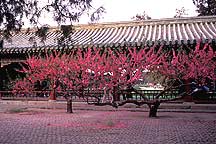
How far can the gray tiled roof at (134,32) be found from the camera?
57.4ft

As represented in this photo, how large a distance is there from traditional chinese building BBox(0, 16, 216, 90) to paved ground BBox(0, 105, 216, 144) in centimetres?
381

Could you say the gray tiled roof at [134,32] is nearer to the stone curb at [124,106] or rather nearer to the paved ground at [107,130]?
the stone curb at [124,106]

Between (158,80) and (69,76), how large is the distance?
13.7 ft

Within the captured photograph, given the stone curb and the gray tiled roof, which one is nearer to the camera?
the stone curb

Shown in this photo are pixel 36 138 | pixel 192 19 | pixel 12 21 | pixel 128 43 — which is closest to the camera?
pixel 12 21

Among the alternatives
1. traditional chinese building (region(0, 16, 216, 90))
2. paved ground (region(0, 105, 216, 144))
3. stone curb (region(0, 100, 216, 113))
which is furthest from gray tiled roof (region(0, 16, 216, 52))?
paved ground (region(0, 105, 216, 144))

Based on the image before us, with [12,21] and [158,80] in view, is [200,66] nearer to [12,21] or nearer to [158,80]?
[158,80]

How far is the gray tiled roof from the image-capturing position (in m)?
17.5

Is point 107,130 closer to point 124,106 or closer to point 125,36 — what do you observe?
point 124,106

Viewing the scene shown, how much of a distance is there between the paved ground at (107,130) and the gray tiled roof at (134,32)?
194 inches

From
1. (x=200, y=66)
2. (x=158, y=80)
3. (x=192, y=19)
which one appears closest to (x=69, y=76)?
(x=158, y=80)

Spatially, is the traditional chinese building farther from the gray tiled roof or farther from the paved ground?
the paved ground

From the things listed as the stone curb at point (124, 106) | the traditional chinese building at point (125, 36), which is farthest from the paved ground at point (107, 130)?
the traditional chinese building at point (125, 36)

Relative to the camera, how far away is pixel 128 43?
50.9 ft
